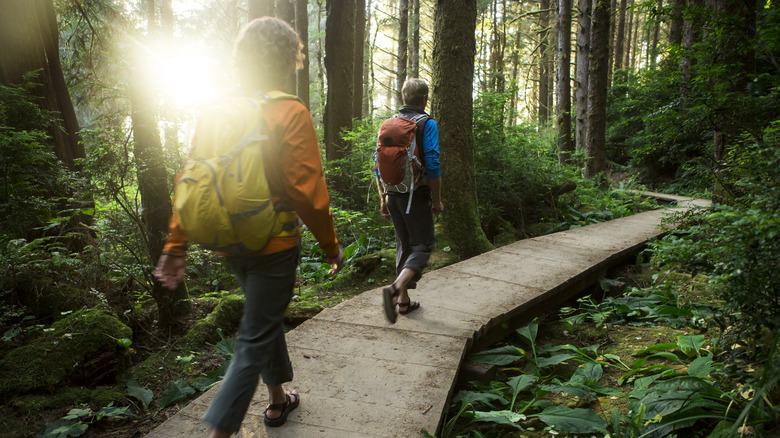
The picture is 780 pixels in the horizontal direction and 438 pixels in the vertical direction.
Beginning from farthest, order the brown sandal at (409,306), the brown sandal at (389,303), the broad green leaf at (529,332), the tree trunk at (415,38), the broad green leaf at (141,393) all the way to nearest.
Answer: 1. the tree trunk at (415,38)
2. the broad green leaf at (529,332)
3. the brown sandal at (409,306)
4. the brown sandal at (389,303)
5. the broad green leaf at (141,393)

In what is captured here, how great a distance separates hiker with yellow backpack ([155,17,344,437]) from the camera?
80.4 inches

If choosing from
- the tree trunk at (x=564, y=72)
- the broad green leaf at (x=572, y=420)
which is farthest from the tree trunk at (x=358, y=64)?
the broad green leaf at (x=572, y=420)

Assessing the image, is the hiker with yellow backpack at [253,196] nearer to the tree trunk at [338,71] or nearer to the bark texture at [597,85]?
the tree trunk at [338,71]

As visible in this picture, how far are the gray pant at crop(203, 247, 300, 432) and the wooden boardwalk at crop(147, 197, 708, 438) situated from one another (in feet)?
1.61

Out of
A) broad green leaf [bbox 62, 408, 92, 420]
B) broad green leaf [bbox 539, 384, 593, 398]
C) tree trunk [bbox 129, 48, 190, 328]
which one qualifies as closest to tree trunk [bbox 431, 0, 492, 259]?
broad green leaf [bbox 539, 384, 593, 398]

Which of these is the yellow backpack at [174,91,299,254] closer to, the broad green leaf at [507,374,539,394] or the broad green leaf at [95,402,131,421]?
the broad green leaf at [95,402,131,421]

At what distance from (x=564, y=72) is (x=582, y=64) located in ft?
3.80

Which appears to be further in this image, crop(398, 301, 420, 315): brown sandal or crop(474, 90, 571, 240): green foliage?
crop(474, 90, 571, 240): green foliage

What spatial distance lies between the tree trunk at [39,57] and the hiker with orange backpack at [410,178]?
5.23 metres

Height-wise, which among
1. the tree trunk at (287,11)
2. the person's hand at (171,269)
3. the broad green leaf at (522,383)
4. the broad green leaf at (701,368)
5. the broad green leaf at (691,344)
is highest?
the tree trunk at (287,11)

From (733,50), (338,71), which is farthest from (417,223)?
(338,71)

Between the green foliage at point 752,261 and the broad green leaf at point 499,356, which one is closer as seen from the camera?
the green foliage at point 752,261

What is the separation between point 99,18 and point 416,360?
1134cm

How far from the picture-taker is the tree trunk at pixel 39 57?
7078 millimetres
